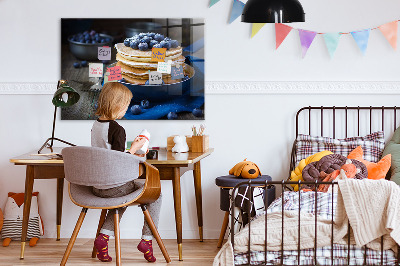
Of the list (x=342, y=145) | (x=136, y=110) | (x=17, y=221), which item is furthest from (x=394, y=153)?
(x=17, y=221)

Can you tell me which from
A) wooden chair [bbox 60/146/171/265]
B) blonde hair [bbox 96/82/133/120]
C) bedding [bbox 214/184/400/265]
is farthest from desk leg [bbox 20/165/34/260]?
bedding [bbox 214/184/400/265]

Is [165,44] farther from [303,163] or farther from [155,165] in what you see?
[303,163]

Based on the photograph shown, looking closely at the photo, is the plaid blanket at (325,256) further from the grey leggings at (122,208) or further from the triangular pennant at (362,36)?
the triangular pennant at (362,36)

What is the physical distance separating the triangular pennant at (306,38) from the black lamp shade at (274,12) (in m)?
1.18

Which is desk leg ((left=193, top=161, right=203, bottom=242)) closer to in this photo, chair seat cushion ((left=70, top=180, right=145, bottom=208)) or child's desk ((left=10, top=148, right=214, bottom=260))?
child's desk ((left=10, top=148, right=214, bottom=260))

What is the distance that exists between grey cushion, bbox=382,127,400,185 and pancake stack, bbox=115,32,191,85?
4.86 feet

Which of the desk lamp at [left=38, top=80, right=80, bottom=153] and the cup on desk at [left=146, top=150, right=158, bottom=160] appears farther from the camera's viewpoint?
the desk lamp at [left=38, top=80, right=80, bottom=153]

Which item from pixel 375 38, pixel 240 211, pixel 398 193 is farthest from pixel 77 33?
pixel 398 193

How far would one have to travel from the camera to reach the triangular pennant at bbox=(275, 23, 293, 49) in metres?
4.45

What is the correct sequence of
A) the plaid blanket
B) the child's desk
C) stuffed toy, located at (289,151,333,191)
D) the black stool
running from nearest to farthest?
1. the plaid blanket
2. the child's desk
3. the black stool
4. stuffed toy, located at (289,151,333,191)

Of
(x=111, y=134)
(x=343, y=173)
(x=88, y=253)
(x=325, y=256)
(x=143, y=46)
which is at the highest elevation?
(x=143, y=46)

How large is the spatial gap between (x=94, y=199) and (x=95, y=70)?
1.33 metres

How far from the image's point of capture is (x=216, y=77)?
4.51 meters

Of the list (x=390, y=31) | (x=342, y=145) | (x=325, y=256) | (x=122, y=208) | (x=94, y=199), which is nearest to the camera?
(x=325, y=256)
